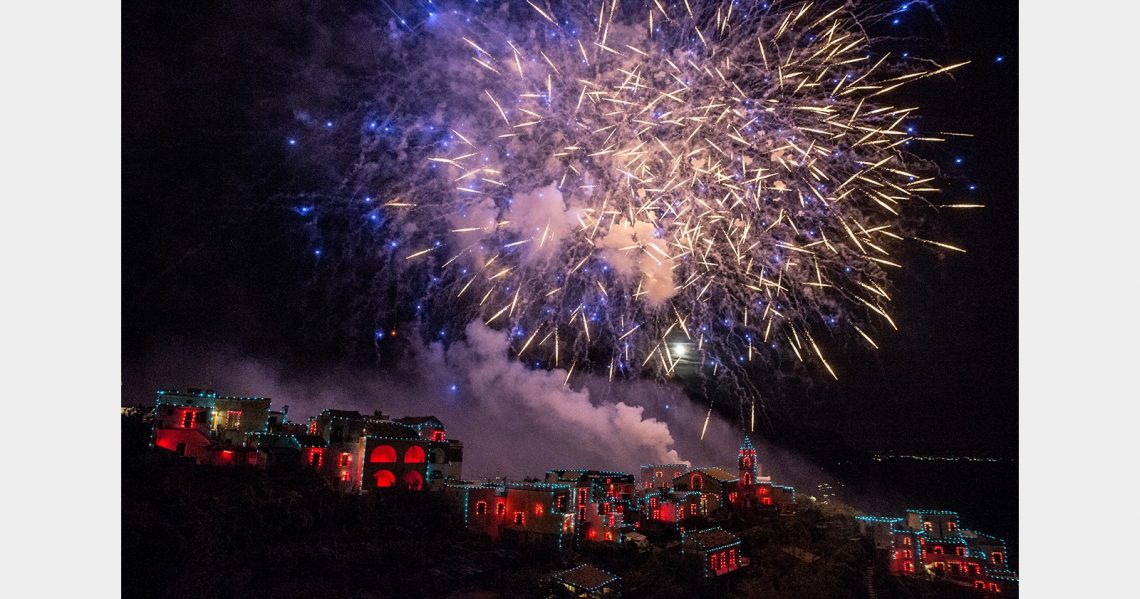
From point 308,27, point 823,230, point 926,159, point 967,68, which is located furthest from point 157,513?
point 967,68

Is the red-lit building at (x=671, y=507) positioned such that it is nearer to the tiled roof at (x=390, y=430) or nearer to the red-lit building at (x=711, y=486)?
the red-lit building at (x=711, y=486)

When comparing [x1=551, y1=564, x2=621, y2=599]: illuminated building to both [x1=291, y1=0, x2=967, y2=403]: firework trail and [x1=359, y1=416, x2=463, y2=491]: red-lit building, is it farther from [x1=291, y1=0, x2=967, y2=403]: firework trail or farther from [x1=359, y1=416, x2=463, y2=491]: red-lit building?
[x1=359, y1=416, x2=463, y2=491]: red-lit building

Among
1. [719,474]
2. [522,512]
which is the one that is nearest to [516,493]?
[522,512]

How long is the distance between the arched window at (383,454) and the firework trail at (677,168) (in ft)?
21.4

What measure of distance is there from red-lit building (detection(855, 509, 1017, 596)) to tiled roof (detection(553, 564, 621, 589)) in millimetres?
11421

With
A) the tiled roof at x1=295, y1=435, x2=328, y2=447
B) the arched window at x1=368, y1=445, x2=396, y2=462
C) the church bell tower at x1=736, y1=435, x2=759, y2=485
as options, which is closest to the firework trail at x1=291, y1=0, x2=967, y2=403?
the arched window at x1=368, y1=445, x2=396, y2=462

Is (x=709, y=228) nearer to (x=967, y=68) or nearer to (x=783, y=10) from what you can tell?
(x=783, y=10)

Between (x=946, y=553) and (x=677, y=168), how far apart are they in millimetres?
16106

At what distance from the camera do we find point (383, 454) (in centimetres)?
1733

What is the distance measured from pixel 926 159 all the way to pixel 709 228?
4.40m

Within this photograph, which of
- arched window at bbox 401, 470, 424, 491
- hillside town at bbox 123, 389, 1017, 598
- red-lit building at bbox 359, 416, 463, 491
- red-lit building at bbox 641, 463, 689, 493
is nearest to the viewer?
hillside town at bbox 123, 389, 1017, 598

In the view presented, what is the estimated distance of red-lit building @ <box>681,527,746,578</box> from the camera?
1482 cm

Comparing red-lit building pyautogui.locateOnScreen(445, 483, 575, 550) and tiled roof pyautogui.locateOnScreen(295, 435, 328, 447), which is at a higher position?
tiled roof pyautogui.locateOnScreen(295, 435, 328, 447)

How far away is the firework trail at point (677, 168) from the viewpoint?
9.99 metres
